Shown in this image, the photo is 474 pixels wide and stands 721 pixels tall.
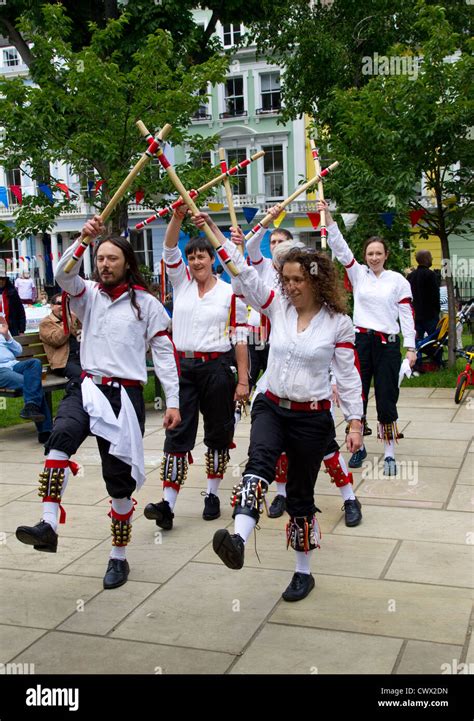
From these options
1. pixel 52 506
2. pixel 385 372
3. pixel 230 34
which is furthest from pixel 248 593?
pixel 230 34

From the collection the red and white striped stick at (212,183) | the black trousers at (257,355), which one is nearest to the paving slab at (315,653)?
the red and white striped stick at (212,183)

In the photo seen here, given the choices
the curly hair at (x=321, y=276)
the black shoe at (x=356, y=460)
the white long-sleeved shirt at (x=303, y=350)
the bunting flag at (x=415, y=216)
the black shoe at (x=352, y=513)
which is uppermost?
the bunting flag at (x=415, y=216)

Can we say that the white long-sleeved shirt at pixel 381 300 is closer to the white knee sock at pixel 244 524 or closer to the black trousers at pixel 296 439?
the black trousers at pixel 296 439

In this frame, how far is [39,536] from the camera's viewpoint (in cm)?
420

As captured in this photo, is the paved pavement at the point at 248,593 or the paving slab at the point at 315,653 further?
the paved pavement at the point at 248,593

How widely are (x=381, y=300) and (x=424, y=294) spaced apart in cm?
669

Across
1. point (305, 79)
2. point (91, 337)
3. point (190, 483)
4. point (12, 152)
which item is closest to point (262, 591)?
point (91, 337)

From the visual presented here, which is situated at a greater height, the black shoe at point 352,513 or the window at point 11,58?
the window at point 11,58

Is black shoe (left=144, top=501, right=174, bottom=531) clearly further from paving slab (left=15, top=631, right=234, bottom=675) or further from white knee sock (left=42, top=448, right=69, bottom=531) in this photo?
paving slab (left=15, top=631, right=234, bottom=675)

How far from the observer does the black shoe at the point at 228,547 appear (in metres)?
3.72

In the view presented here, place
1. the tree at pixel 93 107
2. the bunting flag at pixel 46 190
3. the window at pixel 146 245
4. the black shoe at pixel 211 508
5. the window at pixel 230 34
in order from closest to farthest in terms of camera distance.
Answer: the black shoe at pixel 211 508, the tree at pixel 93 107, the bunting flag at pixel 46 190, the window at pixel 230 34, the window at pixel 146 245

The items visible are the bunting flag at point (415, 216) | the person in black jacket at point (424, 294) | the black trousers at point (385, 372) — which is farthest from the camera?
the person in black jacket at point (424, 294)

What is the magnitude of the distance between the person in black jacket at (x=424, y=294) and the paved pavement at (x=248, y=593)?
6.74m
